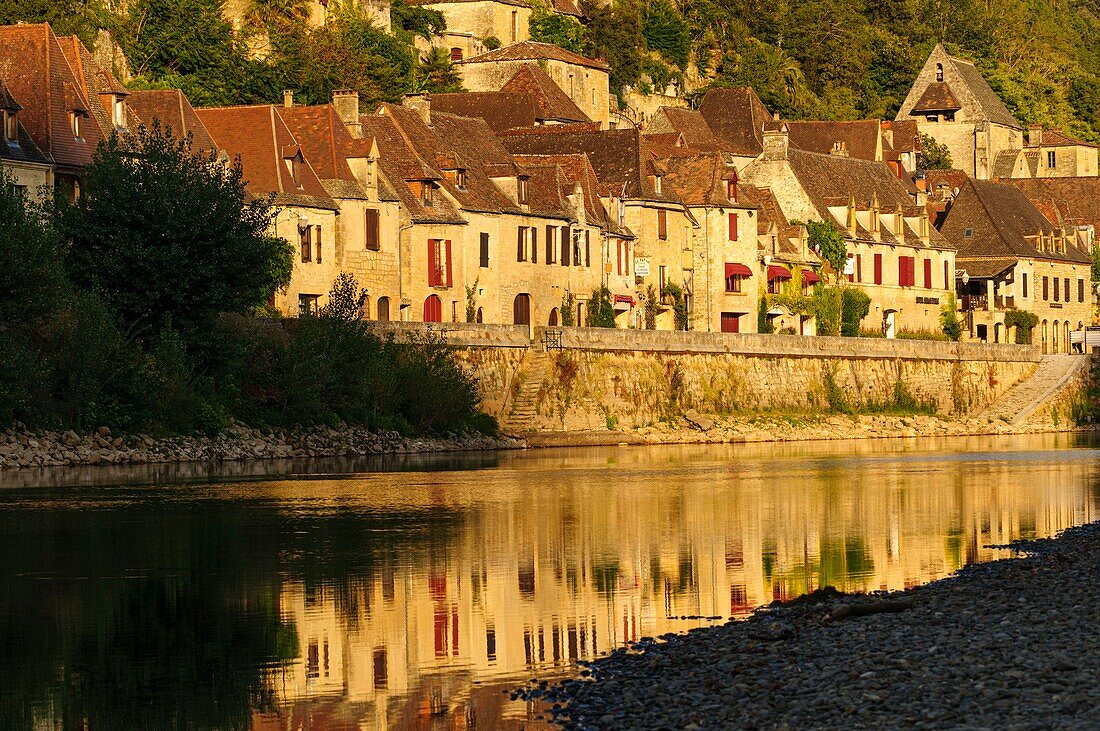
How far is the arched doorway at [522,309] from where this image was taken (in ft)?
243

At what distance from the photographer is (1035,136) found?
14050cm

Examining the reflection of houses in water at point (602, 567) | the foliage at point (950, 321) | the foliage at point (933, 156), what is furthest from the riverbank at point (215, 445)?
the foliage at point (933, 156)

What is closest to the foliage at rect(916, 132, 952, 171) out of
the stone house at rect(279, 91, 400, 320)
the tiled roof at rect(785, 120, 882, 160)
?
the tiled roof at rect(785, 120, 882, 160)

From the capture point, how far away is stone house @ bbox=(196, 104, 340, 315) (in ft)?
210

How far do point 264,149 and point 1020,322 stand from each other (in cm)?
5232

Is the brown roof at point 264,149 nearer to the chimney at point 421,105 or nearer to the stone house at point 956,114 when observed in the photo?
the chimney at point 421,105

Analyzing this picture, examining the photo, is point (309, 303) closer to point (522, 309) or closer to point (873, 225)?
point (522, 309)

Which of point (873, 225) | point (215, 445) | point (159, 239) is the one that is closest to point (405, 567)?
point (215, 445)

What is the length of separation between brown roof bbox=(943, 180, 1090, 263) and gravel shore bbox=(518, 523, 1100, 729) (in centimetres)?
8369

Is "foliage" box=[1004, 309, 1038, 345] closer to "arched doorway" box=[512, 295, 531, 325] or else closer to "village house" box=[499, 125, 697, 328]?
"village house" box=[499, 125, 697, 328]

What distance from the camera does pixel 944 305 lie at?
325 ft

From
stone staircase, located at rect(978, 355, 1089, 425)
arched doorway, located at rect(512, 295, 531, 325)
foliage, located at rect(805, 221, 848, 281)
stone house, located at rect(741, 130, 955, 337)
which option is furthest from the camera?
stone house, located at rect(741, 130, 955, 337)

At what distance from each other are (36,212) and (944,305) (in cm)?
5937

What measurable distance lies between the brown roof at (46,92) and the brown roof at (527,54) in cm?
4380
